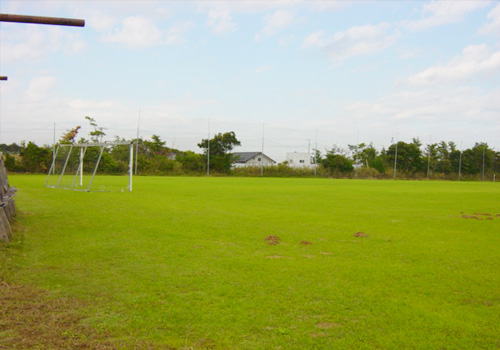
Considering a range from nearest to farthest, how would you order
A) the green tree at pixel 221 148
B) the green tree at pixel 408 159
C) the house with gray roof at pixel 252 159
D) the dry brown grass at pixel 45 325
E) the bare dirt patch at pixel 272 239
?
the dry brown grass at pixel 45 325, the bare dirt patch at pixel 272 239, the green tree at pixel 221 148, the green tree at pixel 408 159, the house with gray roof at pixel 252 159

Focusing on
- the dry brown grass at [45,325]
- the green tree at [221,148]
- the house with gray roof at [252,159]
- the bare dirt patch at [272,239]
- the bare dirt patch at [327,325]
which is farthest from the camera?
the house with gray roof at [252,159]

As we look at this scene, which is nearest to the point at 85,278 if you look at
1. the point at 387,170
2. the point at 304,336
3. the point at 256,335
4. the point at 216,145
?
the point at 256,335

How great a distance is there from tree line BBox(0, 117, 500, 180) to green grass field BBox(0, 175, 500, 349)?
26.8 metres

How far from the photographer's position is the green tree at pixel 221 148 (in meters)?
50.9

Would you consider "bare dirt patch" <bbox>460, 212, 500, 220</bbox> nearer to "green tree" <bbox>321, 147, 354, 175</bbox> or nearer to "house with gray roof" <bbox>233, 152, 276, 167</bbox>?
"green tree" <bbox>321, 147, 354, 175</bbox>

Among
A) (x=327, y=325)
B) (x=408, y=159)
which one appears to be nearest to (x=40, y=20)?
(x=327, y=325)

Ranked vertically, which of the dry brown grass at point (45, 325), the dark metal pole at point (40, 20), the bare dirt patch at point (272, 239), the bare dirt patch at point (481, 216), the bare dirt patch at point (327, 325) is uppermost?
the dark metal pole at point (40, 20)

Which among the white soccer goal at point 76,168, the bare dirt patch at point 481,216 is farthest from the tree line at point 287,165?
the bare dirt patch at point 481,216

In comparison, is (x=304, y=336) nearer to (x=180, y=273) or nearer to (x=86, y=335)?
(x=86, y=335)

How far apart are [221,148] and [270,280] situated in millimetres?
46993

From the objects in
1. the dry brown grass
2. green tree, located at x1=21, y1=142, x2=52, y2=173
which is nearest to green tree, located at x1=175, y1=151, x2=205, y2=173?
green tree, located at x1=21, y1=142, x2=52, y2=173

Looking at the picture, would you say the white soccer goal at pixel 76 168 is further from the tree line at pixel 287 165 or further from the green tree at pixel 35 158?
the green tree at pixel 35 158

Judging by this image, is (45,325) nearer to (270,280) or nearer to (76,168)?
(270,280)

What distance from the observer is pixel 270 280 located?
557cm
